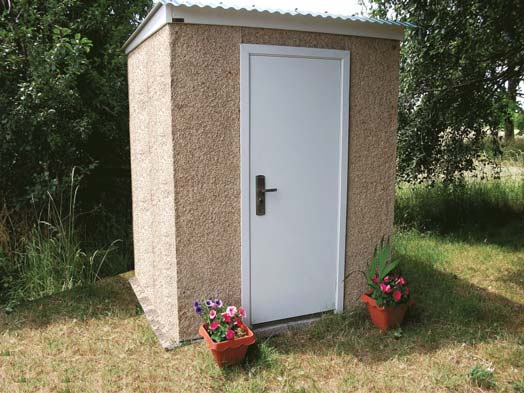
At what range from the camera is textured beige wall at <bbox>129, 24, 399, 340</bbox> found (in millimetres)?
3748

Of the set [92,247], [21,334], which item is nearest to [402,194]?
[92,247]

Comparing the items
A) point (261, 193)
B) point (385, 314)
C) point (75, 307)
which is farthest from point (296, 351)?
point (75, 307)

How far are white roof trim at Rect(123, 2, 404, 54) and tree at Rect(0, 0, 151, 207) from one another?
1.77 metres

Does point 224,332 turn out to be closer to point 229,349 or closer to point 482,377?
point 229,349

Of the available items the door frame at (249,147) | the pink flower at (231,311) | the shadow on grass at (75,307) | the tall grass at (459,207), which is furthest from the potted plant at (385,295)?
the tall grass at (459,207)

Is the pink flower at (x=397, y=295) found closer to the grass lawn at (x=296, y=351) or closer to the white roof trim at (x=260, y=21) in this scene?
the grass lawn at (x=296, y=351)

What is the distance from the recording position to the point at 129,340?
13.8 feet

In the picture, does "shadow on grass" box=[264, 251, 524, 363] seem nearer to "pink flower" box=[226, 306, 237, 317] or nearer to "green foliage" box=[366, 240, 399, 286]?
"green foliage" box=[366, 240, 399, 286]

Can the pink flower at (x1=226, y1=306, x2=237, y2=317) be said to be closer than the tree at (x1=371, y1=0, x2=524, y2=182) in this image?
Yes

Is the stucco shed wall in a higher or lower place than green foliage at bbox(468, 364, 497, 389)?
higher

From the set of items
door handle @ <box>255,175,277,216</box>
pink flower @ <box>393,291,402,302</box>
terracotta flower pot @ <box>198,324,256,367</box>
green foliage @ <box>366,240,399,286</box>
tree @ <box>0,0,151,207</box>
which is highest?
tree @ <box>0,0,151,207</box>

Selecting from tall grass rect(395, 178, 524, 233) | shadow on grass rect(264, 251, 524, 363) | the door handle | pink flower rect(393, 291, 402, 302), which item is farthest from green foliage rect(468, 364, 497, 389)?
tall grass rect(395, 178, 524, 233)

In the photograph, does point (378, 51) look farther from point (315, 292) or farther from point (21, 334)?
point (21, 334)

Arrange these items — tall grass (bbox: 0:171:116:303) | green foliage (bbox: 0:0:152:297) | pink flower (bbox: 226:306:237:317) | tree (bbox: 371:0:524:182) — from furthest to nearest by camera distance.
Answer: tree (bbox: 371:0:524:182) → green foliage (bbox: 0:0:152:297) → tall grass (bbox: 0:171:116:303) → pink flower (bbox: 226:306:237:317)
